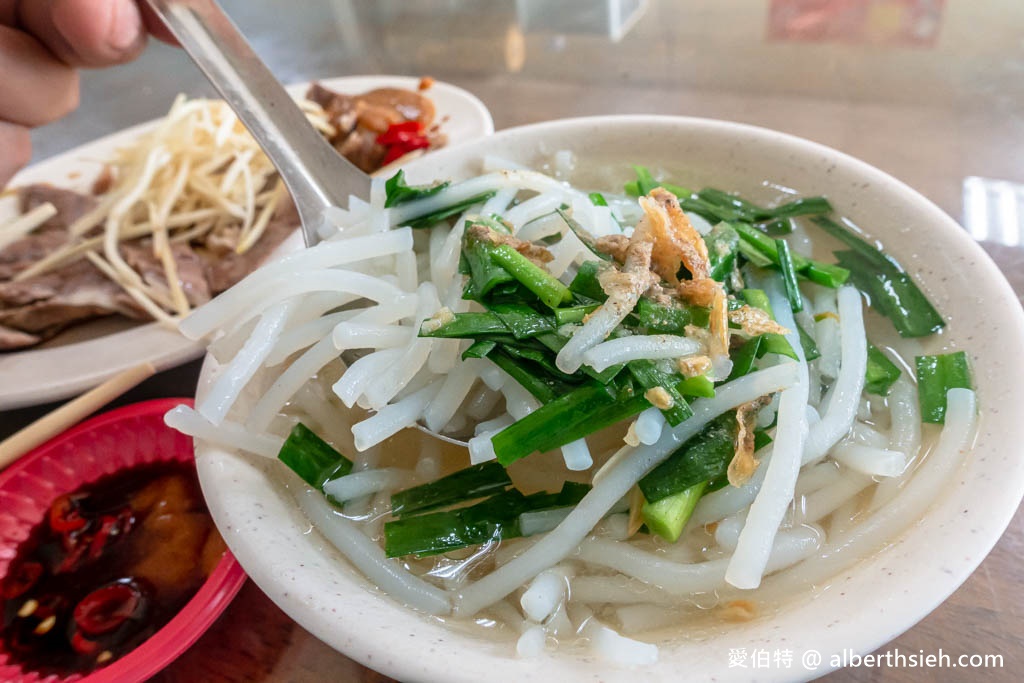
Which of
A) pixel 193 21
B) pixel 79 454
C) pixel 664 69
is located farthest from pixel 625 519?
pixel 664 69

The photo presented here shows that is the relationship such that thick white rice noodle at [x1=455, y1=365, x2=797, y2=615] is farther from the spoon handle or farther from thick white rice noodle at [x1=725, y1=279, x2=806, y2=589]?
the spoon handle

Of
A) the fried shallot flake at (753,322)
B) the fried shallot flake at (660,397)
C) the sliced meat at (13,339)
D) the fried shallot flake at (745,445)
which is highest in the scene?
the fried shallot flake at (753,322)

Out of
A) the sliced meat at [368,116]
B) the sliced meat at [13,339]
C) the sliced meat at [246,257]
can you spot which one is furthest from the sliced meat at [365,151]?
the sliced meat at [13,339]

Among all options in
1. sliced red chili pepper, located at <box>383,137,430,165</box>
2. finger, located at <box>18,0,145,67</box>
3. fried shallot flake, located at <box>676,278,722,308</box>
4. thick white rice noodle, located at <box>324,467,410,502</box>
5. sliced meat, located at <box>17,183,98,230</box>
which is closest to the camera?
fried shallot flake, located at <box>676,278,722,308</box>

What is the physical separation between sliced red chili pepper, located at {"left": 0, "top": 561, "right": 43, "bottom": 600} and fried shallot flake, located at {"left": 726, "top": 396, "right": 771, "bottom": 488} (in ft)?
4.34

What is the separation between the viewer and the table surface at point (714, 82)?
119cm

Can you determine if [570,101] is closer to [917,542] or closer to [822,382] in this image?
[822,382]

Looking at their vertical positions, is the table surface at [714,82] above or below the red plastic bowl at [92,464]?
above

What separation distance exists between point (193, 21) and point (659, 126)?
1.11m

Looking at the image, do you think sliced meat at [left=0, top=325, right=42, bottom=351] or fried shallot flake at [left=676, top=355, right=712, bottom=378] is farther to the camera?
sliced meat at [left=0, top=325, right=42, bottom=351]

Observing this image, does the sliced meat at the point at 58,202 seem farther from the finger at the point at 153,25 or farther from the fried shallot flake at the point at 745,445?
the fried shallot flake at the point at 745,445

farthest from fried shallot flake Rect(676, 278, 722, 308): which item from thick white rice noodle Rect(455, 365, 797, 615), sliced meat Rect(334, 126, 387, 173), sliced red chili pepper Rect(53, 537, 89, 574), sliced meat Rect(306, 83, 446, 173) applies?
sliced meat Rect(334, 126, 387, 173)

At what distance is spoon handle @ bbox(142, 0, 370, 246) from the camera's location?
1508mm

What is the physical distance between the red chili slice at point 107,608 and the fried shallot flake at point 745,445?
1.08m
